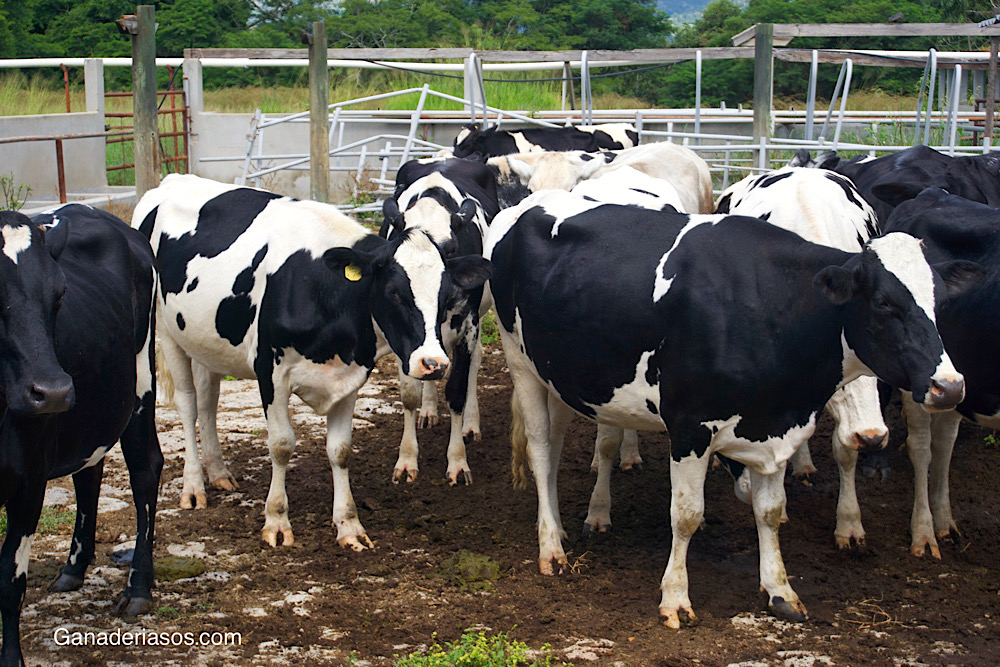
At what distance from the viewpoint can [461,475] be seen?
7.41m

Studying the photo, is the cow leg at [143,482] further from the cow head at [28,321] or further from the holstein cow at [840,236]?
the holstein cow at [840,236]

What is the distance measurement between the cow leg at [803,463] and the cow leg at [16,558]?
4.85 meters

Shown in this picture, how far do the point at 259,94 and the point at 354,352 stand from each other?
2432 centimetres

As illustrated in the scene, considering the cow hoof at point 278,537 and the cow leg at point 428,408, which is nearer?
the cow hoof at point 278,537

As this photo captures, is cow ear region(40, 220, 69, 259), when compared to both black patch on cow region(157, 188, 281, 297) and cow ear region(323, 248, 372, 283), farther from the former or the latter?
black patch on cow region(157, 188, 281, 297)

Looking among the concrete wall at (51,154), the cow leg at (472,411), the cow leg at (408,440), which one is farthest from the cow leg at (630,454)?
the concrete wall at (51,154)

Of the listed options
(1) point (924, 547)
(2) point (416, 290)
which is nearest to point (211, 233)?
(2) point (416, 290)

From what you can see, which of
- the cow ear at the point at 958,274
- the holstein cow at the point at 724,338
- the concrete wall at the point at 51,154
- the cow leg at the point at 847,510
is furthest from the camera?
the concrete wall at the point at 51,154

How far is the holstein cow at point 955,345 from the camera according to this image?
19.0 ft

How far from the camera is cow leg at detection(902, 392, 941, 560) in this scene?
607 cm

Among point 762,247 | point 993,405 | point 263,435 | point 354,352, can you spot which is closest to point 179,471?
point 263,435

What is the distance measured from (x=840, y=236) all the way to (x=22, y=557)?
461 centimetres

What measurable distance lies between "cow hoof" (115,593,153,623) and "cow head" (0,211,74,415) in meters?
1.55

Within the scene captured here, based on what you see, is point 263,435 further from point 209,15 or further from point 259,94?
point 209,15
